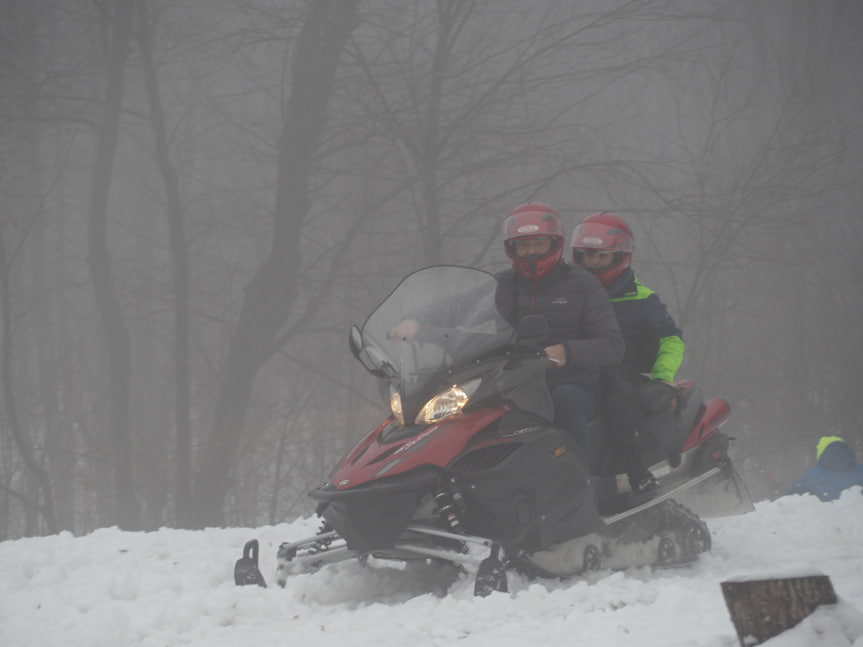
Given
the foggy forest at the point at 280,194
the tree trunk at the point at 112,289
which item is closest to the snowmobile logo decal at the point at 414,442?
the foggy forest at the point at 280,194

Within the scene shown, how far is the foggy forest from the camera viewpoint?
12492 mm

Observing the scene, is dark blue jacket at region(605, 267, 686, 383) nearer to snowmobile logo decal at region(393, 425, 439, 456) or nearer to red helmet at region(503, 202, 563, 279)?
red helmet at region(503, 202, 563, 279)

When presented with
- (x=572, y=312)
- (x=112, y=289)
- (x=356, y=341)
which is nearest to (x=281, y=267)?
(x=112, y=289)

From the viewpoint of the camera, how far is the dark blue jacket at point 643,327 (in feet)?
17.3

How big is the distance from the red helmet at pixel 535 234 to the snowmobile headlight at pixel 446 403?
0.93m

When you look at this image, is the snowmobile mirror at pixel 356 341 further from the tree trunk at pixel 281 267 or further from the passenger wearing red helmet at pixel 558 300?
the tree trunk at pixel 281 267

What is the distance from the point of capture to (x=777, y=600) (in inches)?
96.1

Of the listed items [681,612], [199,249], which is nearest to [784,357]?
[199,249]

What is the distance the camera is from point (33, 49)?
44.7ft

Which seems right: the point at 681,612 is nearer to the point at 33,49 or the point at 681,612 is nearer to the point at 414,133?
the point at 414,133

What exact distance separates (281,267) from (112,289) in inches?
124

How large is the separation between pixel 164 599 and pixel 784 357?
16.7 m

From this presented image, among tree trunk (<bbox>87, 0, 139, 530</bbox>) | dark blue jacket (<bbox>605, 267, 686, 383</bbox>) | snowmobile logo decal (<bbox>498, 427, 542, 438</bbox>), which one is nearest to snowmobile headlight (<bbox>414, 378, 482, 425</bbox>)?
snowmobile logo decal (<bbox>498, 427, 542, 438</bbox>)

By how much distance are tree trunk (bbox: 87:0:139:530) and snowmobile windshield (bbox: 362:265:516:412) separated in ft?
34.6
